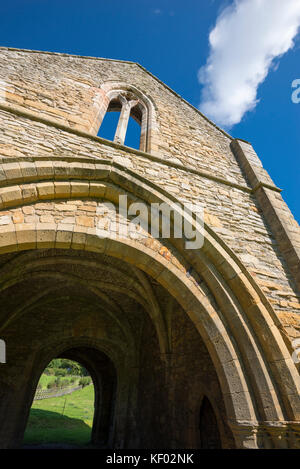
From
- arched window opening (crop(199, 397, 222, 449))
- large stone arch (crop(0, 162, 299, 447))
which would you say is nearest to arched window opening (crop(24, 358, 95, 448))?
arched window opening (crop(199, 397, 222, 449))

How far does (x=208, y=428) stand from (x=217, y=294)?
361cm

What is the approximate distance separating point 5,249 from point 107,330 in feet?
19.6

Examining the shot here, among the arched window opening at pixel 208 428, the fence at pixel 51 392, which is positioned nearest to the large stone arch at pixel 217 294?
the arched window opening at pixel 208 428

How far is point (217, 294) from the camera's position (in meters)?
3.08

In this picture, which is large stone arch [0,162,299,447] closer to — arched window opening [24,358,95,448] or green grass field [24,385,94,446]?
arched window opening [24,358,95,448]

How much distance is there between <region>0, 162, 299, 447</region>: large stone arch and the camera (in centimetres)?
247

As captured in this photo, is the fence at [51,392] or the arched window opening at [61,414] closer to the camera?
the arched window opening at [61,414]

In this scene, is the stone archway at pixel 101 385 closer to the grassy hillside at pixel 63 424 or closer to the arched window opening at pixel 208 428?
the grassy hillside at pixel 63 424

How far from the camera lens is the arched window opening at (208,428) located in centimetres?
456

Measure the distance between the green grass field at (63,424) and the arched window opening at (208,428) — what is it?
7.17 m

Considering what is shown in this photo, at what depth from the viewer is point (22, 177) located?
110 inches

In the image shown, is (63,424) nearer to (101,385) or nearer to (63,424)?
(63,424)

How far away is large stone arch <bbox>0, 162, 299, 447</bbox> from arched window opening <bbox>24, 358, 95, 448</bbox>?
906cm

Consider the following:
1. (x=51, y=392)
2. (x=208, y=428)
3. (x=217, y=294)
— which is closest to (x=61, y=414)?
(x=51, y=392)
